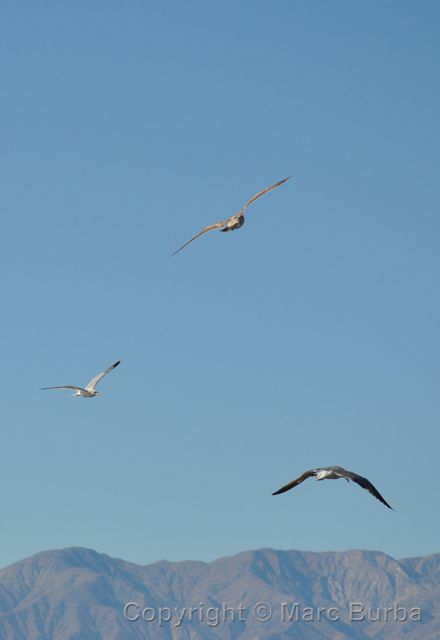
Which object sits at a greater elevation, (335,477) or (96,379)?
(96,379)

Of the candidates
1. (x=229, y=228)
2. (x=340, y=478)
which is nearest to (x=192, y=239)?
(x=229, y=228)

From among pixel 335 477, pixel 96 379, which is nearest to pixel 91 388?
pixel 96 379

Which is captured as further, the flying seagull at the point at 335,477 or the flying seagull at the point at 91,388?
the flying seagull at the point at 91,388

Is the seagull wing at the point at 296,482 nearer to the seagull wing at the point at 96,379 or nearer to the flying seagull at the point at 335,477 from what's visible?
the flying seagull at the point at 335,477

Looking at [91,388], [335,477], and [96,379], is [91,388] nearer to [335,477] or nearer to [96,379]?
[96,379]

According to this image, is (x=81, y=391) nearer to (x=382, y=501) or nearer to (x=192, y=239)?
(x=192, y=239)

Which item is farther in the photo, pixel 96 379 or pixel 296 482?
pixel 96 379

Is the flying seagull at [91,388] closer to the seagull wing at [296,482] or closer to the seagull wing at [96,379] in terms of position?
the seagull wing at [96,379]

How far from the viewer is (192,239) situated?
354 ft

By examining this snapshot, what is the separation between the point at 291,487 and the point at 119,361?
6737cm

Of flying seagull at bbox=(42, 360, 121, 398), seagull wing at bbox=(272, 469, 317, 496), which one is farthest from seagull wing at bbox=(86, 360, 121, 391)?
seagull wing at bbox=(272, 469, 317, 496)

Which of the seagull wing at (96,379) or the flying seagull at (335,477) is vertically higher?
the seagull wing at (96,379)

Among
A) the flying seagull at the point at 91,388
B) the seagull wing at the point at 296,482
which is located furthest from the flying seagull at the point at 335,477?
the flying seagull at the point at 91,388

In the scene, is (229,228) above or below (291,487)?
above
